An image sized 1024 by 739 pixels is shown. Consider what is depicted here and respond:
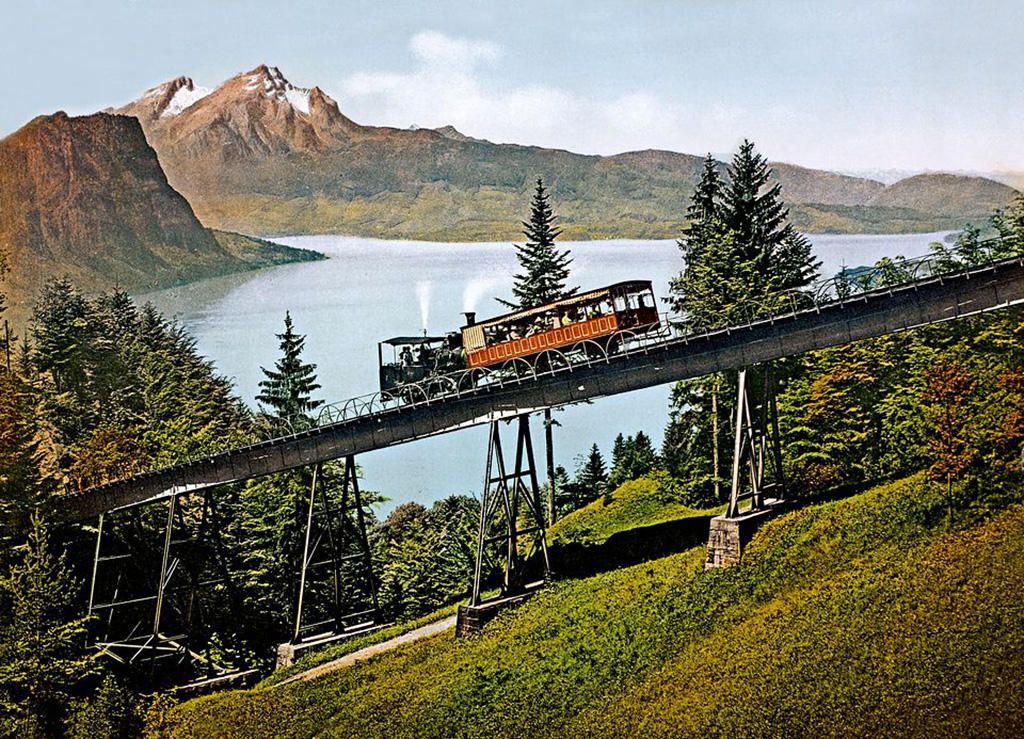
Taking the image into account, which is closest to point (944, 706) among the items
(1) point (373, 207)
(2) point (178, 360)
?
(2) point (178, 360)

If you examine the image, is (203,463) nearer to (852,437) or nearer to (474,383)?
(474,383)

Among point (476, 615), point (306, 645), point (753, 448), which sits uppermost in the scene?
point (753, 448)

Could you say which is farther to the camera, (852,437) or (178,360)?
(178,360)

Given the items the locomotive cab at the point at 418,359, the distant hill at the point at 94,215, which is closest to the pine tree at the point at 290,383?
the locomotive cab at the point at 418,359

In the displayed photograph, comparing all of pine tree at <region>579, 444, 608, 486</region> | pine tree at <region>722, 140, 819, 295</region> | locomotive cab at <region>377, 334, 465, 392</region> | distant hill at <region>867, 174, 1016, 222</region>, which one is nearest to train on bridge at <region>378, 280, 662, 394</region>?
locomotive cab at <region>377, 334, 465, 392</region>

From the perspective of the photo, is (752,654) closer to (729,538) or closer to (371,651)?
(729,538)

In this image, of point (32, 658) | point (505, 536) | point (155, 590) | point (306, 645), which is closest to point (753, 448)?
point (505, 536)

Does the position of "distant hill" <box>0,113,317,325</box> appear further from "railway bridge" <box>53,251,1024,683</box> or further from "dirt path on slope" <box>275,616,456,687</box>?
"dirt path on slope" <box>275,616,456,687</box>

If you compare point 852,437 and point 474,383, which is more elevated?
point 474,383
